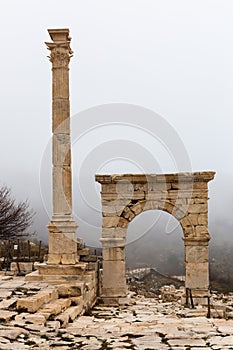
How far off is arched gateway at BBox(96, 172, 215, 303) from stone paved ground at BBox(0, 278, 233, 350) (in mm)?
4473

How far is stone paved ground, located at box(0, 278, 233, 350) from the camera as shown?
7723 mm

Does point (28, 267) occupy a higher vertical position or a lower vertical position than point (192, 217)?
lower

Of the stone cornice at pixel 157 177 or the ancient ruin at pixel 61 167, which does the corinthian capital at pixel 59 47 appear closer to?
the ancient ruin at pixel 61 167

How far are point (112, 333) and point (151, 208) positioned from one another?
7624 mm

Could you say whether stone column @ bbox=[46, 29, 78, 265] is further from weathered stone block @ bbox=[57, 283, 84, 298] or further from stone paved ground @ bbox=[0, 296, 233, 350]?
stone paved ground @ bbox=[0, 296, 233, 350]

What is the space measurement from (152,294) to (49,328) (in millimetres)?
15816

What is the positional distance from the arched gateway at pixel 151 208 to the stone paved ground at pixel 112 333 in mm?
4473

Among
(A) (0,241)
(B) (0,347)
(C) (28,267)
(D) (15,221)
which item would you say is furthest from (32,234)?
(B) (0,347)

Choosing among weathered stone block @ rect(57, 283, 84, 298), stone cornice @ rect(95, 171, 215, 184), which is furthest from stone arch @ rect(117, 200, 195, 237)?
weathered stone block @ rect(57, 283, 84, 298)

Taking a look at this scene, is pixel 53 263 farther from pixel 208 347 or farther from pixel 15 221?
pixel 15 221

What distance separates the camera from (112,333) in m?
9.01

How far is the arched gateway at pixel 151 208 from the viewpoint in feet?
53.2

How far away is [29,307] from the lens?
9.94 meters

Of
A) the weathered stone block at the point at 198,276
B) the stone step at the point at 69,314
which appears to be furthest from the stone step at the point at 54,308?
the weathered stone block at the point at 198,276
